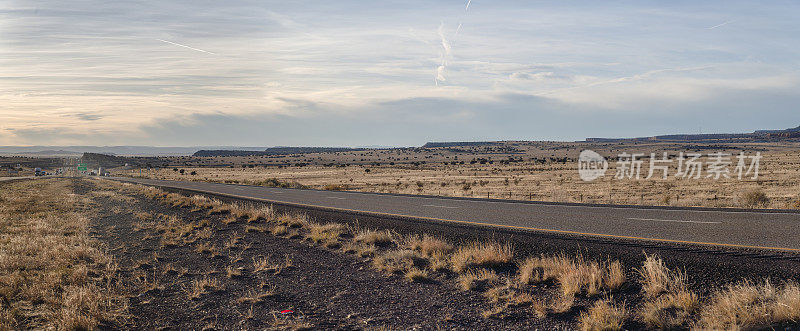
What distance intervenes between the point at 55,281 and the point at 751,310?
10.6 metres

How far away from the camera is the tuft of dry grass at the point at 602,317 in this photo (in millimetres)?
5199

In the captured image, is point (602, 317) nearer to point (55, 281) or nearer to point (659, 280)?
point (659, 280)

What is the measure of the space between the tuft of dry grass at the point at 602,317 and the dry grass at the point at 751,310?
797 millimetres

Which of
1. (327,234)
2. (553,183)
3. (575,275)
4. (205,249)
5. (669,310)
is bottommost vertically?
(553,183)

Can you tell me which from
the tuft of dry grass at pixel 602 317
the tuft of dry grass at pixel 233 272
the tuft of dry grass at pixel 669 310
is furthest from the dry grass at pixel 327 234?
the tuft of dry grass at pixel 669 310

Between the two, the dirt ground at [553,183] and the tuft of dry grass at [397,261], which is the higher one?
the tuft of dry grass at [397,261]

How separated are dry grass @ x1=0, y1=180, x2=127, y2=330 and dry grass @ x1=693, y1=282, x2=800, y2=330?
25.6ft

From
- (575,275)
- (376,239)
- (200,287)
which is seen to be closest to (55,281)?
(200,287)

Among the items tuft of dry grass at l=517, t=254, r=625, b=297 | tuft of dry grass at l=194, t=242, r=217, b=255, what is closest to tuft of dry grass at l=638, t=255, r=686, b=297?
tuft of dry grass at l=517, t=254, r=625, b=297

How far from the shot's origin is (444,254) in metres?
9.27

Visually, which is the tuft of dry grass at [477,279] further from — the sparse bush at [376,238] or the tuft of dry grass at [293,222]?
the tuft of dry grass at [293,222]

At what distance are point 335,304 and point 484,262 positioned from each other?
3.05 meters

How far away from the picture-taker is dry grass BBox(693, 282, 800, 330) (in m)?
4.92

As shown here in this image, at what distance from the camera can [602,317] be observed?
5.37 metres
